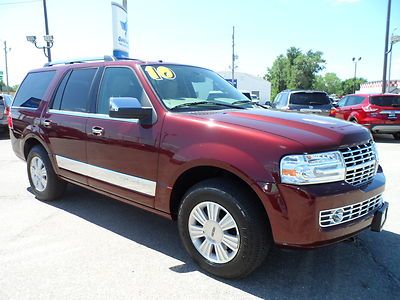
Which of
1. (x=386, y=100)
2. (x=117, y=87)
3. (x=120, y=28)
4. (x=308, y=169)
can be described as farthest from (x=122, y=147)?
(x=386, y=100)

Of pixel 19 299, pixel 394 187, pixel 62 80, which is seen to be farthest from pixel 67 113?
pixel 394 187

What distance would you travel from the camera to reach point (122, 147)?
12.2ft

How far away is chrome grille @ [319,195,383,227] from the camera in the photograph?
2.65 meters

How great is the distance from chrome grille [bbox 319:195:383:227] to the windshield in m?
1.60

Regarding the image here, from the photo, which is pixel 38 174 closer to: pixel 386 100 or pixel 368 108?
pixel 368 108

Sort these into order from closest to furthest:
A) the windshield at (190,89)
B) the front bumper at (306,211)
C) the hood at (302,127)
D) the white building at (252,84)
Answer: the front bumper at (306,211) → the hood at (302,127) → the windshield at (190,89) → the white building at (252,84)

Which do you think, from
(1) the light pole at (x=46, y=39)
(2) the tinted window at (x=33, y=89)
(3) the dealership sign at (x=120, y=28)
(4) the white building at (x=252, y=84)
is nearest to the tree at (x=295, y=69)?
(4) the white building at (x=252, y=84)

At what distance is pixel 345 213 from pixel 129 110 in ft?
6.45

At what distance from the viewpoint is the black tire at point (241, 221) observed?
9.21 feet

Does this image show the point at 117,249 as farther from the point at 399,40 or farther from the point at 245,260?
the point at 399,40

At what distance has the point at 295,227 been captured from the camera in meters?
2.64

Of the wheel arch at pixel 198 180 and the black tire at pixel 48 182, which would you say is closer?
the wheel arch at pixel 198 180

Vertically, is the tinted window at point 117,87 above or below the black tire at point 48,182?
above

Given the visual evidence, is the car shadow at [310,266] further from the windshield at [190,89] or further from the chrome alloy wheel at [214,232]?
the windshield at [190,89]
